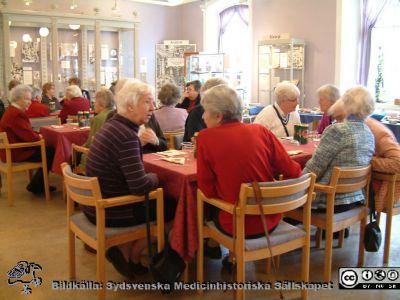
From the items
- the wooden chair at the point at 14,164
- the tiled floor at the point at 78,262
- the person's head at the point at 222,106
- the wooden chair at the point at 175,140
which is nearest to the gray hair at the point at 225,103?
the person's head at the point at 222,106

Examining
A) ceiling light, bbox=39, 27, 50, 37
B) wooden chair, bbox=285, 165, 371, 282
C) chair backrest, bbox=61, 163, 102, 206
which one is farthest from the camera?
ceiling light, bbox=39, 27, 50, 37

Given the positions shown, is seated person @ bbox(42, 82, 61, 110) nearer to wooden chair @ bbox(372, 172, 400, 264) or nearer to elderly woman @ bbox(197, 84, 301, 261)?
elderly woman @ bbox(197, 84, 301, 261)

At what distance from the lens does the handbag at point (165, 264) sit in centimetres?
250

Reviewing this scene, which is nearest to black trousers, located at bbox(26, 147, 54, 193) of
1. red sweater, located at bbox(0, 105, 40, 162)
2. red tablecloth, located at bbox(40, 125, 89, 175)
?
red tablecloth, located at bbox(40, 125, 89, 175)

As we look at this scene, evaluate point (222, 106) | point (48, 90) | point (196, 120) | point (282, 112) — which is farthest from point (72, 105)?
point (222, 106)

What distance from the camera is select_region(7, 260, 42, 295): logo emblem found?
2758 mm

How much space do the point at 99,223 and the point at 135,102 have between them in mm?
708

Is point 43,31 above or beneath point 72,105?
above

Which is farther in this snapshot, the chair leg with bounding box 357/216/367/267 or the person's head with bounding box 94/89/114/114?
the person's head with bounding box 94/89/114/114

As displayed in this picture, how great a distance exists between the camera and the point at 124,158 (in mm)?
2396

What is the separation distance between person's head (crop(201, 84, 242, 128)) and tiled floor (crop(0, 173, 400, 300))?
3.51 feet

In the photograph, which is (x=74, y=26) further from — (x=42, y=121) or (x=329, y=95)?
(x=329, y=95)

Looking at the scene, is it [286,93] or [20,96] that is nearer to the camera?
[286,93]

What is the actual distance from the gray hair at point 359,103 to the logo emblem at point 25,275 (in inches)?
88.7
